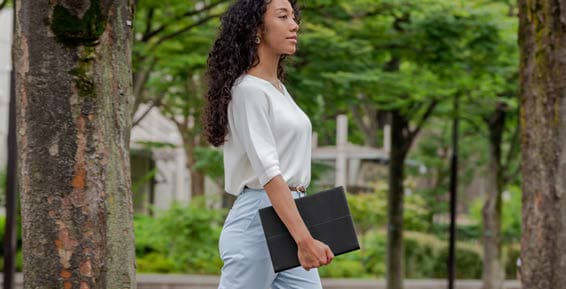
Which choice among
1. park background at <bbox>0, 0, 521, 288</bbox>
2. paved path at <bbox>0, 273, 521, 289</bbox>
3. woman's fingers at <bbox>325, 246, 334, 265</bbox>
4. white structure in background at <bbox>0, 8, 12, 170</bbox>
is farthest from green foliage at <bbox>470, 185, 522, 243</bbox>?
woman's fingers at <bbox>325, 246, 334, 265</bbox>

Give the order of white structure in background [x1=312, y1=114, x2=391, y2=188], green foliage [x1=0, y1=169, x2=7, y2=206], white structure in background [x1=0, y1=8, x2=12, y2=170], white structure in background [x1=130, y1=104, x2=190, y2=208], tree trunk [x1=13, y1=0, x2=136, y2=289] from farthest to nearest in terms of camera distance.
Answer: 1. white structure in background [x1=130, y1=104, x2=190, y2=208]
2. white structure in background [x1=0, y1=8, x2=12, y2=170]
3. white structure in background [x1=312, y1=114, x2=391, y2=188]
4. green foliage [x1=0, y1=169, x2=7, y2=206]
5. tree trunk [x1=13, y1=0, x2=136, y2=289]

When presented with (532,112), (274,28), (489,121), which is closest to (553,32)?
(532,112)

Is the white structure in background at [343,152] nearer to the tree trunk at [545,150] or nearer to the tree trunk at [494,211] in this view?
the tree trunk at [494,211]

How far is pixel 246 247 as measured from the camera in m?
3.63

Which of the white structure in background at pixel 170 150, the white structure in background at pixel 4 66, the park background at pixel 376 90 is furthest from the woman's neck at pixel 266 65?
the white structure in background at pixel 4 66

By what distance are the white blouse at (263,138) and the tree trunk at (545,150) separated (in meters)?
3.57

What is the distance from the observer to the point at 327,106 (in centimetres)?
1620

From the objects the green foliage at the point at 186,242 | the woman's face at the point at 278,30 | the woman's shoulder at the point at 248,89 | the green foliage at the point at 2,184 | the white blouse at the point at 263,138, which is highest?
the woman's face at the point at 278,30

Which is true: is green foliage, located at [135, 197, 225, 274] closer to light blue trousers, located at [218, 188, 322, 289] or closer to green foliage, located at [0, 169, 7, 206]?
green foliage, located at [0, 169, 7, 206]

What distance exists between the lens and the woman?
347 centimetres

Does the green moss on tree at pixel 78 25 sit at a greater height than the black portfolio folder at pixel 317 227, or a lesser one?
greater

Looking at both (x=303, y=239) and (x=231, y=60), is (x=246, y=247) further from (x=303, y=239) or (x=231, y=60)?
(x=231, y=60)

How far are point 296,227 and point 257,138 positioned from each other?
0.32 m

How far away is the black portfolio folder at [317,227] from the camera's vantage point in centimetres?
351
